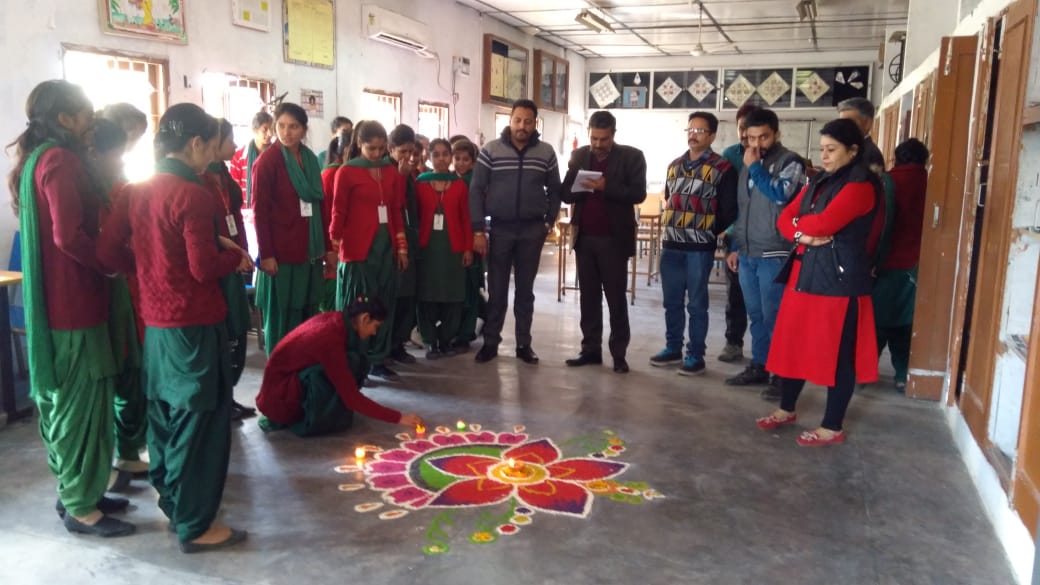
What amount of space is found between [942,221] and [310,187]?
334cm

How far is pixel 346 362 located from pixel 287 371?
0.35 m

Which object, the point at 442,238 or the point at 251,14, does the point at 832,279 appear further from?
the point at 251,14

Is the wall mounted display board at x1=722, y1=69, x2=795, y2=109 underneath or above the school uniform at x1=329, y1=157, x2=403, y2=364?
above

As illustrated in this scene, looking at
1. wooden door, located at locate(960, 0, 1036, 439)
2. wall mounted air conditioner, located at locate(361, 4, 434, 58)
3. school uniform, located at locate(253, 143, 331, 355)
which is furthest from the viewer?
wall mounted air conditioner, located at locate(361, 4, 434, 58)

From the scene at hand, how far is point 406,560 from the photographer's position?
2449 millimetres

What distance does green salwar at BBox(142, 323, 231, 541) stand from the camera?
2.34 metres

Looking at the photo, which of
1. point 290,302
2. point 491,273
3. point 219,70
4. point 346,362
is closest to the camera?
point 346,362

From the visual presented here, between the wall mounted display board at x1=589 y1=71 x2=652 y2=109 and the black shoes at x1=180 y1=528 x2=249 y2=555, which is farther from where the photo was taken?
the wall mounted display board at x1=589 y1=71 x2=652 y2=109

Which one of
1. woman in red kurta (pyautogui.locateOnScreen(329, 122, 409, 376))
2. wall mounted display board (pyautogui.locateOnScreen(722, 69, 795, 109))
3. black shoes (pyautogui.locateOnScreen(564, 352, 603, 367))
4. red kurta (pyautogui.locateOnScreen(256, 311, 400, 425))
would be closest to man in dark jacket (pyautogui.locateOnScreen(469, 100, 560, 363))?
black shoes (pyautogui.locateOnScreen(564, 352, 603, 367))

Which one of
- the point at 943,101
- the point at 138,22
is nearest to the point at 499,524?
A: the point at 943,101

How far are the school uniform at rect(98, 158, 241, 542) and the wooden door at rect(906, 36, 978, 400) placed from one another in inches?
141

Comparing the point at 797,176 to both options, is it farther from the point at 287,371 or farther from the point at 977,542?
the point at 287,371

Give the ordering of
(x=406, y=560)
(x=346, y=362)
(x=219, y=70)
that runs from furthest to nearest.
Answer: (x=219, y=70), (x=346, y=362), (x=406, y=560)

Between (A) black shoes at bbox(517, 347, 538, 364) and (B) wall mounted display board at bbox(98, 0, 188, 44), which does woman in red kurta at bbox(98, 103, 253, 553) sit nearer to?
(A) black shoes at bbox(517, 347, 538, 364)
